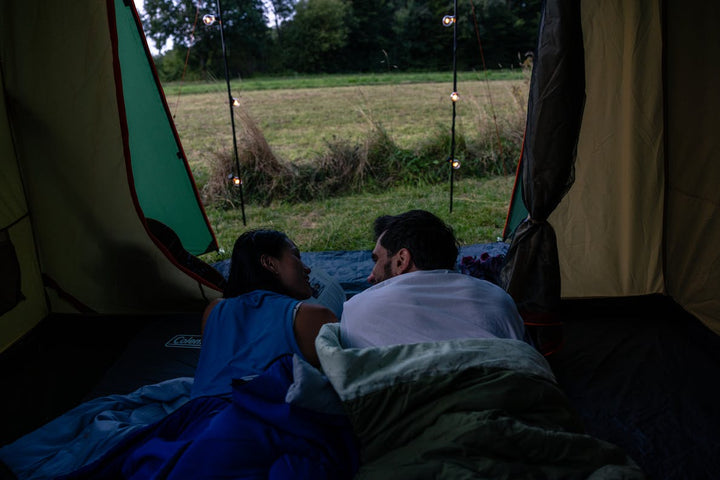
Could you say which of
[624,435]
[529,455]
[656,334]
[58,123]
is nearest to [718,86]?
[656,334]

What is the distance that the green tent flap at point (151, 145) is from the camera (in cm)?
303

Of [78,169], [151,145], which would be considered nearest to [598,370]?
[78,169]

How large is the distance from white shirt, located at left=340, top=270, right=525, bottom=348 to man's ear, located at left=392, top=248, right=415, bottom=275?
7.7 inches

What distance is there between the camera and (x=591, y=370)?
93.4 inches

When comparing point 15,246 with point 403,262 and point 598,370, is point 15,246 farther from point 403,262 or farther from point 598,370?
point 598,370

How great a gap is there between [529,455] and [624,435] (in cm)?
120

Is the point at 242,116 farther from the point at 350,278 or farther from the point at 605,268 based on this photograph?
the point at 605,268

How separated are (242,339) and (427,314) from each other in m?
0.59

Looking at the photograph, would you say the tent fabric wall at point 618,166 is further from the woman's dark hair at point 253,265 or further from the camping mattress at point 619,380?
the woman's dark hair at point 253,265

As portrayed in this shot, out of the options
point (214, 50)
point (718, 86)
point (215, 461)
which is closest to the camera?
point (215, 461)

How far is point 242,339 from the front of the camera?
156 centimetres

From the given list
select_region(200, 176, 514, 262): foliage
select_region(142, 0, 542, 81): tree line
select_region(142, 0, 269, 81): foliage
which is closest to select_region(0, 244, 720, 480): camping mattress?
select_region(200, 176, 514, 262): foliage

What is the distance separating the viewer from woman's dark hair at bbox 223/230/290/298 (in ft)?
6.05

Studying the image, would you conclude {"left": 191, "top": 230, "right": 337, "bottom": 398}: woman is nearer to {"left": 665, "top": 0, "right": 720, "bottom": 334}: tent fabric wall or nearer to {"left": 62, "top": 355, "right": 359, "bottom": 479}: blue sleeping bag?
{"left": 62, "top": 355, "right": 359, "bottom": 479}: blue sleeping bag
